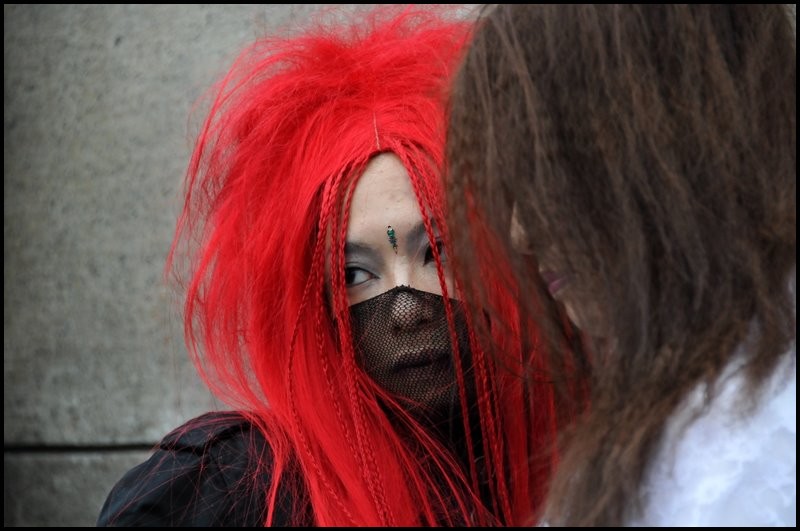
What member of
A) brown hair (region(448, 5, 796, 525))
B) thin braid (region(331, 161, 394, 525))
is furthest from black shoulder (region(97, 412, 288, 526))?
brown hair (region(448, 5, 796, 525))

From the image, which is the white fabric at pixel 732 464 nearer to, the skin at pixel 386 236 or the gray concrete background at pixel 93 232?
the skin at pixel 386 236

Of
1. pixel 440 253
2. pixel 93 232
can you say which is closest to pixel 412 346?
pixel 440 253

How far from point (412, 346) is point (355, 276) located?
6.3 inches

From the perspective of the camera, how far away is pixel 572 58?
98cm

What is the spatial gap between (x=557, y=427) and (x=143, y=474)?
673 mm

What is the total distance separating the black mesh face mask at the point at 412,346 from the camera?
59.1 inches

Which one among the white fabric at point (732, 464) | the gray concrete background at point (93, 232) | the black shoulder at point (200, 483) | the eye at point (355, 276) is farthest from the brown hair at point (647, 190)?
the gray concrete background at point (93, 232)

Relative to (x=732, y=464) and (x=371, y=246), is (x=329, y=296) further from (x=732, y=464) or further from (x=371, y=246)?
(x=732, y=464)

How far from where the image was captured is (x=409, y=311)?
150 centimetres

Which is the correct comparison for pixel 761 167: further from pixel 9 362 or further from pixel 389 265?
pixel 9 362

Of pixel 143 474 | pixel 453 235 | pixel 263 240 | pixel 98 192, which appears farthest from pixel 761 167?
pixel 98 192

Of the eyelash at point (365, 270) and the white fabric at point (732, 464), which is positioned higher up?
the eyelash at point (365, 270)

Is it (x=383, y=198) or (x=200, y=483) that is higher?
(x=383, y=198)

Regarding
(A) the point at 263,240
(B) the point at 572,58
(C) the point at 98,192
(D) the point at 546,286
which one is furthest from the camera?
(C) the point at 98,192
